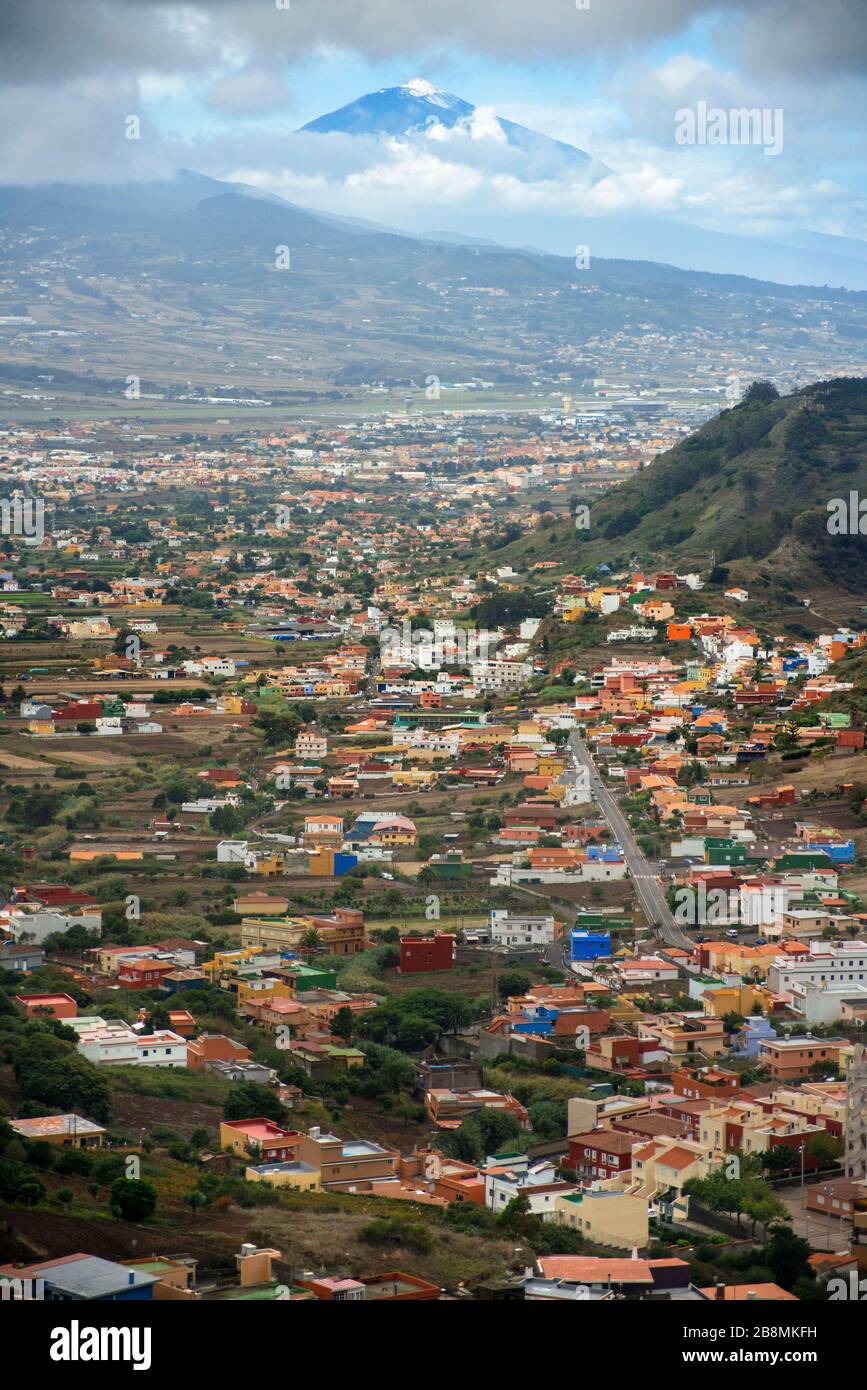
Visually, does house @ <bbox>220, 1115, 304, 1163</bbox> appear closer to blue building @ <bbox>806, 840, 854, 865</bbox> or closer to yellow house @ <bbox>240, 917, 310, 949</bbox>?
yellow house @ <bbox>240, 917, 310, 949</bbox>

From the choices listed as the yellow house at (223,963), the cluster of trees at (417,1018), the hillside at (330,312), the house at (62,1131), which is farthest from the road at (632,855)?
the hillside at (330,312)

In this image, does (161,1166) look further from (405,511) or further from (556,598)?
(405,511)

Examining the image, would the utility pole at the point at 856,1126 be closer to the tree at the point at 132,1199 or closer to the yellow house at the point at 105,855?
the tree at the point at 132,1199

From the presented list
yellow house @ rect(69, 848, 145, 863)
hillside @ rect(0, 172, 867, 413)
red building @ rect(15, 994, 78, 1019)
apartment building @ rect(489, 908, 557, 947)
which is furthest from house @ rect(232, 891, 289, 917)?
hillside @ rect(0, 172, 867, 413)

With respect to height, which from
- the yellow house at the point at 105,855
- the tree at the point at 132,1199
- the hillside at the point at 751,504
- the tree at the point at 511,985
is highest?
the hillside at the point at 751,504

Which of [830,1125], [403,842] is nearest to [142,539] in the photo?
[403,842]

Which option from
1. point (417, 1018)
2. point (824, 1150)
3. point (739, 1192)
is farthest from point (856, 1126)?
point (417, 1018)
